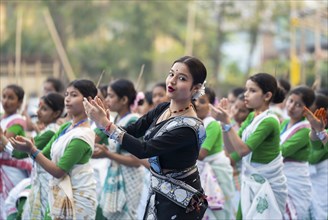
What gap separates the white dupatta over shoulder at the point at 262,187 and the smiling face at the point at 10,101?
2.51 m

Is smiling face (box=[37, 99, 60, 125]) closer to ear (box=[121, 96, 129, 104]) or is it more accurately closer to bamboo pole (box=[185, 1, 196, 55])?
ear (box=[121, 96, 129, 104])

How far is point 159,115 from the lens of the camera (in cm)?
500

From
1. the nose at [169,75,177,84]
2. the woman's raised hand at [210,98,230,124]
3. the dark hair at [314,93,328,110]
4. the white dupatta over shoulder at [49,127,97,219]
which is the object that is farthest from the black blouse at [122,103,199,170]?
the dark hair at [314,93,328,110]

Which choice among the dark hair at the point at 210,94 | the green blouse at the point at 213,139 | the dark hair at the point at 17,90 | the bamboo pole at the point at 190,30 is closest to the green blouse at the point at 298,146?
the green blouse at the point at 213,139

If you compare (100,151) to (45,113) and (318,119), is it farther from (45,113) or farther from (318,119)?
(318,119)

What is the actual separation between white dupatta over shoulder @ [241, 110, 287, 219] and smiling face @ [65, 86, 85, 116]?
154cm

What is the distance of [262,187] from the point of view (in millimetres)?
6641

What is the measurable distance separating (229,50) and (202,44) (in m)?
13.4

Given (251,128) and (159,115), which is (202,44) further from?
(159,115)

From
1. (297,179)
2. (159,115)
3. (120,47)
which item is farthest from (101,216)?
(120,47)

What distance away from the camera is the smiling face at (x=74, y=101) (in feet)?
19.9

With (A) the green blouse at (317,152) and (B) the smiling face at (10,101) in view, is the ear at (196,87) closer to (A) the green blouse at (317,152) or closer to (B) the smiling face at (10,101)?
(A) the green blouse at (317,152)

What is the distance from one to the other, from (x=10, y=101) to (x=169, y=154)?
11.3ft

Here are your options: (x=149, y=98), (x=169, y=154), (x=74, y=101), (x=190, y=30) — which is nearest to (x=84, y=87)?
(x=74, y=101)
